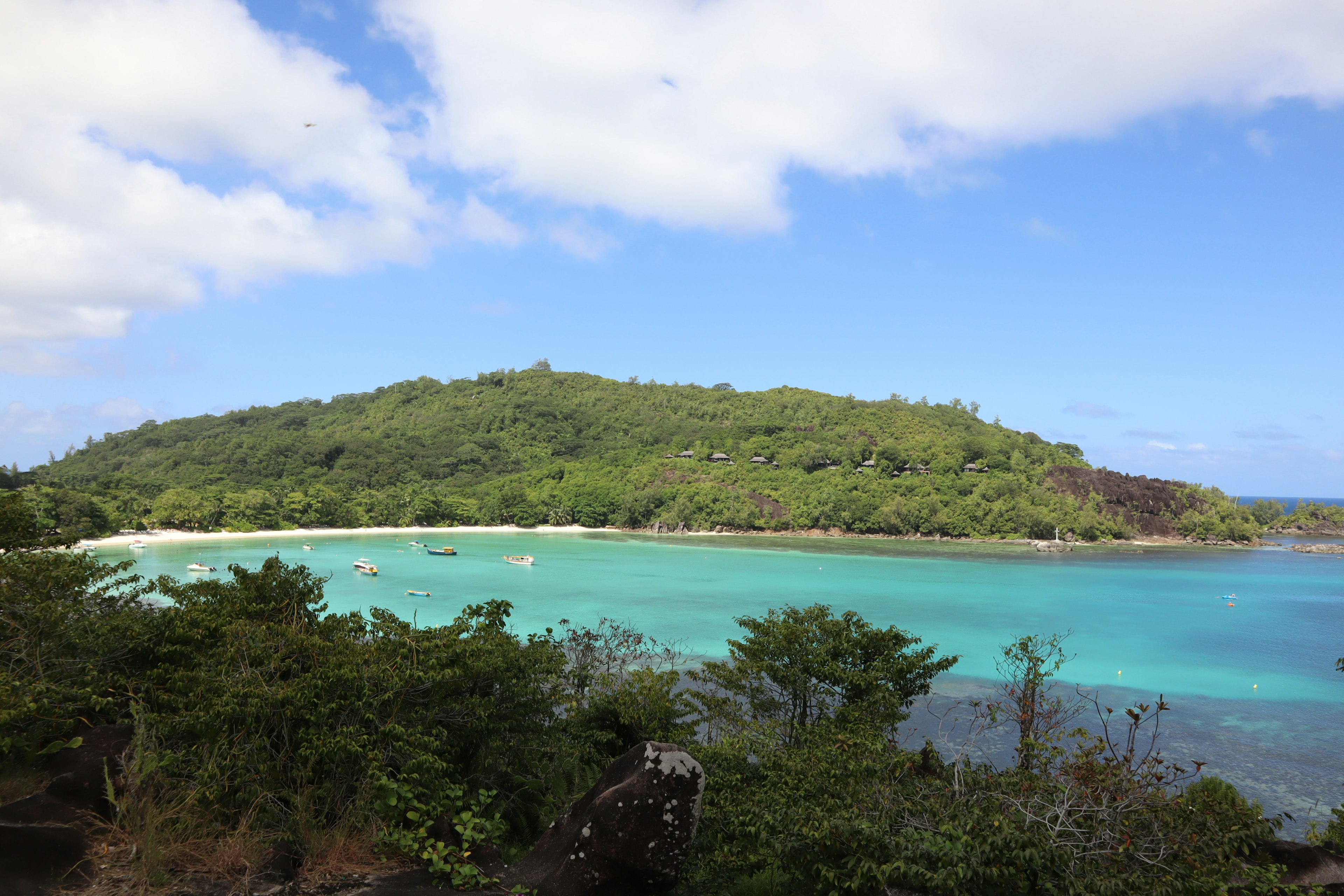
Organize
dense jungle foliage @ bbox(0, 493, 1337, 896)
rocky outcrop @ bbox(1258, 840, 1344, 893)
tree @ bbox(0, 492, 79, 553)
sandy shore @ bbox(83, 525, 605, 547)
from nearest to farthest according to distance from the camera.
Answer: dense jungle foliage @ bbox(0, 493, 1337, 896) < rocky outcrop @ bbox(1258, 840, 1344, 893) < tree @ bbox(0, 492, 79, 553) < sandy shore @ bbox(83, 525, 605, 547)

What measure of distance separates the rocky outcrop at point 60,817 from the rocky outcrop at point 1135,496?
266 feet

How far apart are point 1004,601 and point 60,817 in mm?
38378

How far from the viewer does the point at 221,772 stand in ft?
12.9

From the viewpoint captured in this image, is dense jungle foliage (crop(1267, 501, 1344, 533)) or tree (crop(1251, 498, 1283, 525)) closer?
dense jungle foliage (crop(1267, 501, 1344, 533))

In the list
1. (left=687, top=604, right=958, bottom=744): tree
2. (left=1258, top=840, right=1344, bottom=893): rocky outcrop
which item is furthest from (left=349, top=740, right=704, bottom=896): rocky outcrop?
(left=687, top=604, right=958, bottom=744): tree

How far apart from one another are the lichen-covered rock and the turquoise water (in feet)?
46.5

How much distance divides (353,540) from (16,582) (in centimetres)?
5380

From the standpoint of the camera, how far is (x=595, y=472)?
8338cm

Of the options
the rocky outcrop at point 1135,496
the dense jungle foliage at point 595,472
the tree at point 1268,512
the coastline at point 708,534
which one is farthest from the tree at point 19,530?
the tree at point 1268,512

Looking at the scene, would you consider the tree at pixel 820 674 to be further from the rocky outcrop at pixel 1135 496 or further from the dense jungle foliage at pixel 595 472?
the rocky outcrop at pixel 1135 496

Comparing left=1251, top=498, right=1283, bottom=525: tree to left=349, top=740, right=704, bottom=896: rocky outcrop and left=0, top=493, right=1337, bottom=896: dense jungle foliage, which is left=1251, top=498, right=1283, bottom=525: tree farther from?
left=349, top=740, right=704, bottom=896: rocky outcrop

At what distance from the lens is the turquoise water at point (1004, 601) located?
19.0 metres

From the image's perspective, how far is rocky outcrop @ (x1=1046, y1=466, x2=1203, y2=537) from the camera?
236 ft

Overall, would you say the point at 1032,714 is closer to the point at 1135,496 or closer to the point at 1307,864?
the point at 1307,864
